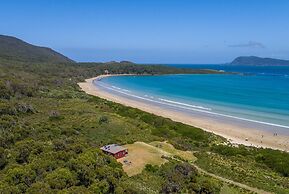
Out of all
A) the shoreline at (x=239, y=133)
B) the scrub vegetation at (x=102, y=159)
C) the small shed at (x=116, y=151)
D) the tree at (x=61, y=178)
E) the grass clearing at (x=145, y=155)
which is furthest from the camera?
the shoreline at (x=239, y=133)

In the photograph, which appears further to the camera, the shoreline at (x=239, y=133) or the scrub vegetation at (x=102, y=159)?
the shoreline at (x=239, y=133)

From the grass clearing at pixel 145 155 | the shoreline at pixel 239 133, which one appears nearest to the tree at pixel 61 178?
the grass clearing at pixel 145 155

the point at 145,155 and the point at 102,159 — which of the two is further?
the point at 145,155

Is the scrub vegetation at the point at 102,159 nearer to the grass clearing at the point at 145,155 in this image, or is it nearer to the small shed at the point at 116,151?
the grass clearing at the point at 145,155

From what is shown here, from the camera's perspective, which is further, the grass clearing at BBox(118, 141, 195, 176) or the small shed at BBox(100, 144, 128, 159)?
the small shed at BBox(100, 144, 128, 159)

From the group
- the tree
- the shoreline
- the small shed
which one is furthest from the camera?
the shoreline

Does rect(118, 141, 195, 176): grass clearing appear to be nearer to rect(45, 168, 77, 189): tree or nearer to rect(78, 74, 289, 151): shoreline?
rect(45, 168, 77, 189): tree

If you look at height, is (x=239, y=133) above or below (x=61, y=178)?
below

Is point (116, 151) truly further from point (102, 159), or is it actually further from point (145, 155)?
point (102, 159)

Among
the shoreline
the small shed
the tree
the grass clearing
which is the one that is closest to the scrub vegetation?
the tree

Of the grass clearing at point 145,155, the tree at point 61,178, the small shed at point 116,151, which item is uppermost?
the tree at point 61,178

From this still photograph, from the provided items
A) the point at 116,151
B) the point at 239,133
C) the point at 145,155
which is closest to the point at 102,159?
the point at 116,151

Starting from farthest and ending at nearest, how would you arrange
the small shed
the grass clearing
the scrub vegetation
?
1. the small shed
2. the grass clearing
3. the scrub vegetation
